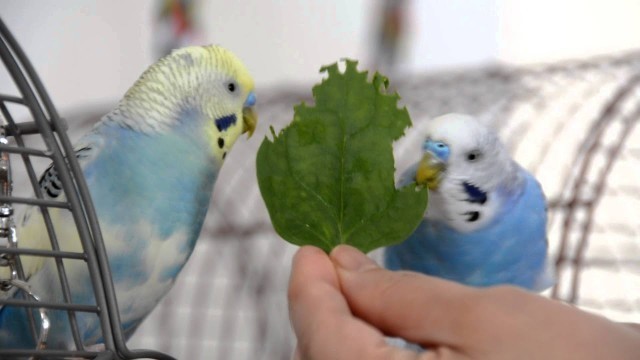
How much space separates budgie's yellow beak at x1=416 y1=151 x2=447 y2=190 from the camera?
438 mm

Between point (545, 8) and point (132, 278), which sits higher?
point (545, 8)

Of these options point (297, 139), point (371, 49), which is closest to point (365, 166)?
point (297, 139)

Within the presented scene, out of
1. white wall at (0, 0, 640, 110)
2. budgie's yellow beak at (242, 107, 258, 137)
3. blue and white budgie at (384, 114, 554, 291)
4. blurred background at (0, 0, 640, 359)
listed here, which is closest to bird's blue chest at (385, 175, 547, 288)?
blue and white budgie at (384, 114, 554, 291)

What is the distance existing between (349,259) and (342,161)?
45mm

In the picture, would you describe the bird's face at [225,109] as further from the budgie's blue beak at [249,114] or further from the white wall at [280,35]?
the white wall at [280,35]

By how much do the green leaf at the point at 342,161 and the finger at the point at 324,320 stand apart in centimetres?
2

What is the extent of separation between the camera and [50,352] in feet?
1.05

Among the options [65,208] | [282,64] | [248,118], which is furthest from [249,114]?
[282,64]

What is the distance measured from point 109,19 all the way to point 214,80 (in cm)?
105

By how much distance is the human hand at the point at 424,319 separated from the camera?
0.81ft

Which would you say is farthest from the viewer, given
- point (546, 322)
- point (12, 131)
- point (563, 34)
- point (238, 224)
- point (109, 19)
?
point (109, 19)

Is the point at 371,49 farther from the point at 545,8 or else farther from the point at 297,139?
the point at 297,139

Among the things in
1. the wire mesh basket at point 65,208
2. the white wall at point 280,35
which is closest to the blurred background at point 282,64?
the white wall at point 280,35

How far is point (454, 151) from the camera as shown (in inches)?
17.4
